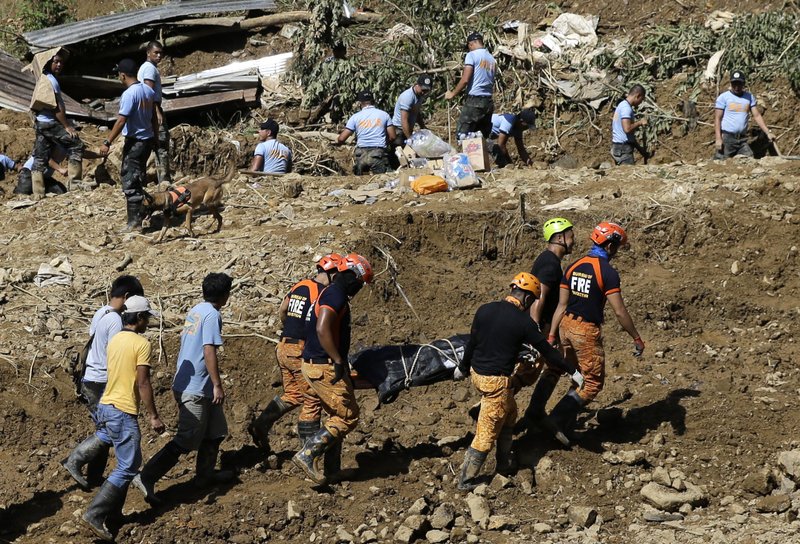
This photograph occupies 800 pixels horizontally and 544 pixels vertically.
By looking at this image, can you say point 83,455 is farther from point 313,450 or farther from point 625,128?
point 625,128

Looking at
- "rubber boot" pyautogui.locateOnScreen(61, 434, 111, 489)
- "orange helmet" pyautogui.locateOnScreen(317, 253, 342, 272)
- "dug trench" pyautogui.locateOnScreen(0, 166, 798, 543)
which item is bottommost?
"dug trench" pyautogui.locateOnScreen(0, 166, 798, 543)

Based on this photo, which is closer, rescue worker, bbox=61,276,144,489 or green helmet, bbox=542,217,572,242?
rescue worker, bbox=61,276,144,489

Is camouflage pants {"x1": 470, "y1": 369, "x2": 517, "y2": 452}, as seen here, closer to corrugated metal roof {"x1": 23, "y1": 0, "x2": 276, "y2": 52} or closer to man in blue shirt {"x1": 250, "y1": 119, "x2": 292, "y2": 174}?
man in blue shirt {"x1": 250, "y1": 119, "x2": 292, "y2": 174}

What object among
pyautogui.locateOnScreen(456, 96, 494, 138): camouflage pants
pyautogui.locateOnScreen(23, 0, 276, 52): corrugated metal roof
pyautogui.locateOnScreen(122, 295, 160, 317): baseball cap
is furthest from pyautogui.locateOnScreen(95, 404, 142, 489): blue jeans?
pyautogui.locateOnScreen(23, 0, 276, 52): corrugated metal roof

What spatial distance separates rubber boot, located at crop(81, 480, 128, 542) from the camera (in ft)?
23.0

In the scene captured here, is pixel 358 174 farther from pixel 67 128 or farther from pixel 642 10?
pixel 642 10

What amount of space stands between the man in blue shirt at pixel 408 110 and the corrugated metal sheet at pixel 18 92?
18.9 feet

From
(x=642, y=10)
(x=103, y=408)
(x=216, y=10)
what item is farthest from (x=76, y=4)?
(x=103, y=408)

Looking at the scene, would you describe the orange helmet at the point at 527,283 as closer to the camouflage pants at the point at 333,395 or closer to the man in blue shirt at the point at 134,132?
the camouflage pants at the point at 333,395

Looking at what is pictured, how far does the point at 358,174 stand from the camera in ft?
45.3

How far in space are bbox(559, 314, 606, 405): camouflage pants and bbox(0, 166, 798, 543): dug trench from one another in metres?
0.57

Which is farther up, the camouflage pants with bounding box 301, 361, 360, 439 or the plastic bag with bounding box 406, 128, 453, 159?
the camouflage pants with bounding box 301, 361, 360, 439

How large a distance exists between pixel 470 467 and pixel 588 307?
155 centimetres

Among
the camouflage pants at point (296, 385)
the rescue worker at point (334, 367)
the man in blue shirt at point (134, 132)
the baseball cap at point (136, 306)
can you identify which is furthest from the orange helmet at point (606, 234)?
the man in blue shirt at point (134, 132)
